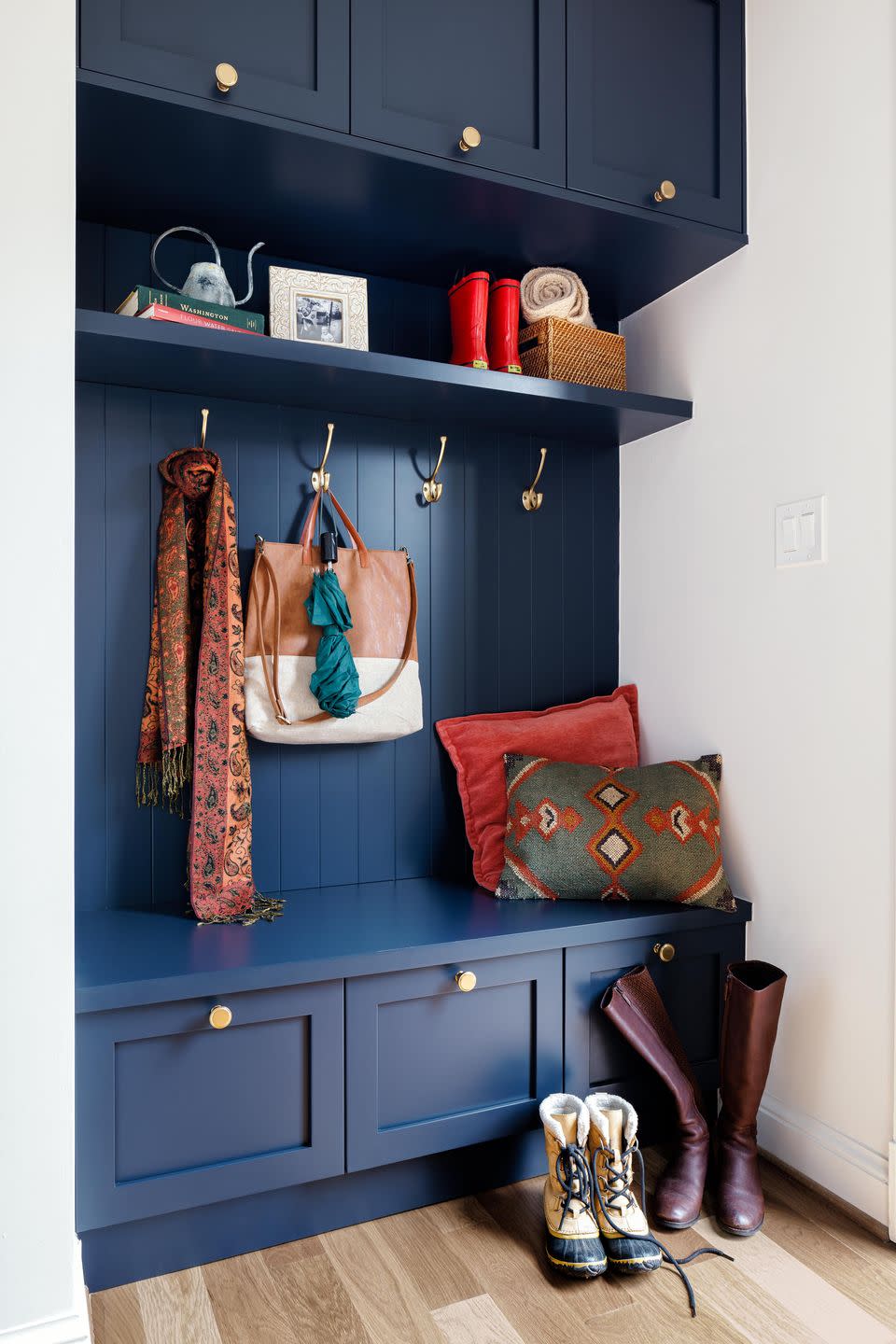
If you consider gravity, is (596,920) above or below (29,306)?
below

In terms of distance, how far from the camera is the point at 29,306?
1307 mm

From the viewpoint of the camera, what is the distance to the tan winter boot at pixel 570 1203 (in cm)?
150

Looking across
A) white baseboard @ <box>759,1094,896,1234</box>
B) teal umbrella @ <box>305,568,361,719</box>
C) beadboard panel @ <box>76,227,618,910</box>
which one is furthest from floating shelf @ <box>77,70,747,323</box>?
white baseboard @ <box>759,1094,896,1234</box>

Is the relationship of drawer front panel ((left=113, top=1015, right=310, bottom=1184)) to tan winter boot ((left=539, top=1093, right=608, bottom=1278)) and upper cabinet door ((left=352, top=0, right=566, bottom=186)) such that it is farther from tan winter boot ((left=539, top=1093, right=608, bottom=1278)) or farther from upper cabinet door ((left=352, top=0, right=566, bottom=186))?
upper cabinet door ((left=352, top=0, right=566, bottom=186))

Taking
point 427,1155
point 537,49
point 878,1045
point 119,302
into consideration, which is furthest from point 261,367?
point 878,1045

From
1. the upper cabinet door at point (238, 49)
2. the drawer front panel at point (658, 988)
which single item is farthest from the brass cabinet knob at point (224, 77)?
the drawer front panel at point (658, 988)

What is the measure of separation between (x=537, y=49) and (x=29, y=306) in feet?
3.65

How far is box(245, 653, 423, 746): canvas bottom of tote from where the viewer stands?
6.30ft

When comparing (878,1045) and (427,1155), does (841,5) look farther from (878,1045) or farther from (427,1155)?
(427,1155)

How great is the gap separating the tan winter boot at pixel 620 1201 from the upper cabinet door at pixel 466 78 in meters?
1.73

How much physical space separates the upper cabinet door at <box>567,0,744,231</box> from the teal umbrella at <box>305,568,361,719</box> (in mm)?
934

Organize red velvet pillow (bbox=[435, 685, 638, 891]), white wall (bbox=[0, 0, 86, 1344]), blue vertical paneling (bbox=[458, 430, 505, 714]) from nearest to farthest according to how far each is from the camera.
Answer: white wall (bbox=[0, 0, 86, 1344]) < red velvet pillow (bbox=[435, 685, 638, 891]) < blue vertical paneling (bbox=[458, 430, 505, 714])

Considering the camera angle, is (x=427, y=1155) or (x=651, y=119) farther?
(x=651, y=119)

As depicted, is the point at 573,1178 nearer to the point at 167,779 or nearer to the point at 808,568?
the point at 167,779
